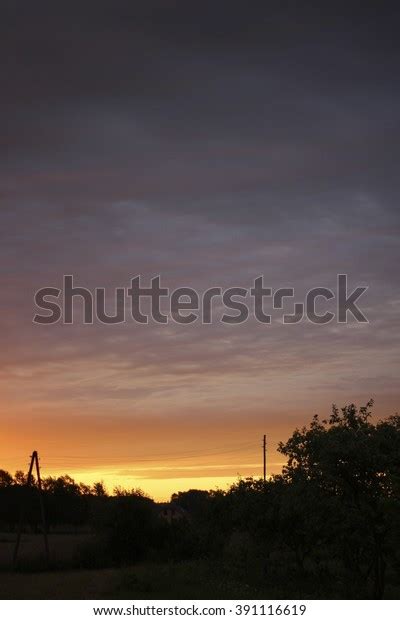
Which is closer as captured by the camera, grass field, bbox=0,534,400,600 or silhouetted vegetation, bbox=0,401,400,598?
silhouetted vegetation, bbox=0,401,400,598

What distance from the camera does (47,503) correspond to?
125 m

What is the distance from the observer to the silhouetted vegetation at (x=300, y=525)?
3509 centimetres

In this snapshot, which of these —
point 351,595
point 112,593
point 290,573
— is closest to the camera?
point 351,595

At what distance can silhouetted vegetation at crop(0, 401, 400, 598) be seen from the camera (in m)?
35.1

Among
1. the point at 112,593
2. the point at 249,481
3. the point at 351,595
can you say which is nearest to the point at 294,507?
the point at 351,595

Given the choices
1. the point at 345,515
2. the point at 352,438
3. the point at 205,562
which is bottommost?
the point at 205,562

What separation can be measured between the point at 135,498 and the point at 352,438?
125 feet

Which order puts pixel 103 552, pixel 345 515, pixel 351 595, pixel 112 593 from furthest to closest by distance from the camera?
pixel 103 552 → pixel 112 593 → pixel 351 595 → pixel 345 515

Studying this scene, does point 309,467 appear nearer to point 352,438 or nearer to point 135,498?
point 352,438

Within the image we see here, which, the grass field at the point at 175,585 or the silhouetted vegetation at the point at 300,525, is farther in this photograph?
the grass field at the point at 175,585

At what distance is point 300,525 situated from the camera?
45.8m

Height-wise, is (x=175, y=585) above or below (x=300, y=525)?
below
